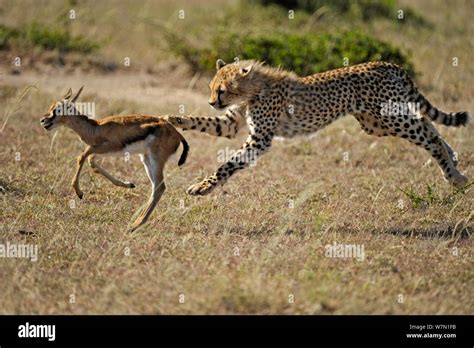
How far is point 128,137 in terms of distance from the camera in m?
7.37

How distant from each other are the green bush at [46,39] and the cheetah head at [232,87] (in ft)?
20.7

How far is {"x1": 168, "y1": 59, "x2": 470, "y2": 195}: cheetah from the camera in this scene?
326 inches

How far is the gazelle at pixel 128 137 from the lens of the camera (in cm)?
736

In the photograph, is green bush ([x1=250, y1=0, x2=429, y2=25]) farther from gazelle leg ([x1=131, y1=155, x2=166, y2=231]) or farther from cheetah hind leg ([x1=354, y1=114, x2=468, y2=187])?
gazelle leg ([x1=131, y1=155, x2=166, y2=231])

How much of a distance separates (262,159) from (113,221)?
2997 mm

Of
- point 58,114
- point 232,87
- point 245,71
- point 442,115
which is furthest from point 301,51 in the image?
point 58,114

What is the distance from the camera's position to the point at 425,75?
14031 mm

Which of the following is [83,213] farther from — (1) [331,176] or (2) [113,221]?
(1) [331,176]

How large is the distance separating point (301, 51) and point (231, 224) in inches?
245

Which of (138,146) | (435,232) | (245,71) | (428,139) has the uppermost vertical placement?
(245,71)

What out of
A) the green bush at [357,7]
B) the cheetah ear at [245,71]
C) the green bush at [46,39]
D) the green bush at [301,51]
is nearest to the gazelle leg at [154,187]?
the cheetah ear at [245,71]

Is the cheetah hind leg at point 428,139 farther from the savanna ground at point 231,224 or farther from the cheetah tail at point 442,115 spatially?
the savanna ground at point 231,224

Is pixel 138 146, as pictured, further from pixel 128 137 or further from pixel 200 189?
pixel 200 189
